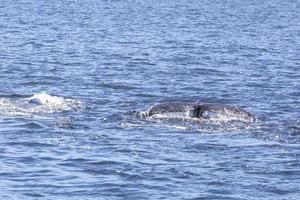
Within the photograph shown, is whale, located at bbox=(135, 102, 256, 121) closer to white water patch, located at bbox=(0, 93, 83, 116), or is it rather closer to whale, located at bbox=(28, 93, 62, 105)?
white water patch, located at bbox=(0, 93, 83, 116)

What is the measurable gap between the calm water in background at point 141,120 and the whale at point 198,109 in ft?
1.86

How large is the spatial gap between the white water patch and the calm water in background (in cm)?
9

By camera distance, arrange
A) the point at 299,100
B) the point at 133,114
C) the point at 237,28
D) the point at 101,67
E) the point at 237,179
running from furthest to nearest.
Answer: the point at 237,28
the point at 101,67
the point at 299,100
the point at 133,114
the point at 237,179

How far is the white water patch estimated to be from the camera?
33.2 meters

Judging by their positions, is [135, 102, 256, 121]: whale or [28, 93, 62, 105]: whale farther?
[28, 93, 62, 105]: whale

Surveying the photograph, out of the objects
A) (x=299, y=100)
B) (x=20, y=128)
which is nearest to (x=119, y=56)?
(x=299, y=100)

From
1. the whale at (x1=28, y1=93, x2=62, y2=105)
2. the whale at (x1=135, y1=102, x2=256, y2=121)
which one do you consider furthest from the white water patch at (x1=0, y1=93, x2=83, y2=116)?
the whale at (x1=135, y1=102, x2=256, y2=121)

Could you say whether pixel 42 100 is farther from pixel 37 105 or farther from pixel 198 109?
pixel 198 109

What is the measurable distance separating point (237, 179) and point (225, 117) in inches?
293

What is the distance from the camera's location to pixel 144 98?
126 ft

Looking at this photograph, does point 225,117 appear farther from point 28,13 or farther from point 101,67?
point 28,13

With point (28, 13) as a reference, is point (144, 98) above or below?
below

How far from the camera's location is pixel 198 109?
103ft

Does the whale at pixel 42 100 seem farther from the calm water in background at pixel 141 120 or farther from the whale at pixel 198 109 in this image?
the whale at pixel 198 109
